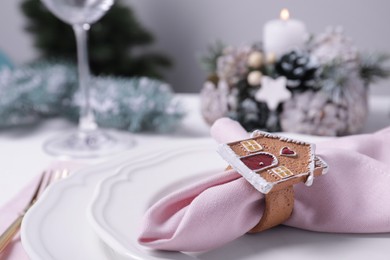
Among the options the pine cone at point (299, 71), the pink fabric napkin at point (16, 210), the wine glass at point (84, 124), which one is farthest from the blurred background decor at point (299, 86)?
the pink fabric napkin at point (16, 210)

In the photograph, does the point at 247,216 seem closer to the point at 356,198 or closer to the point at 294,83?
the point at 356,198

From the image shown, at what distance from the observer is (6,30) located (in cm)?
233

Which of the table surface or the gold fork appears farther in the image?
the table surface

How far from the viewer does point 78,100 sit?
0.87 metres

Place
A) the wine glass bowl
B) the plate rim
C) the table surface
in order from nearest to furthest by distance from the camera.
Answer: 1. the plate rim
2. the table surface
3. the wine glass bowl

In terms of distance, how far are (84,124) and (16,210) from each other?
307 mm

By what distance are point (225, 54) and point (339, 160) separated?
15.4 inches

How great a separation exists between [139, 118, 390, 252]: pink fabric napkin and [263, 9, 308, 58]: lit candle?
37 cm

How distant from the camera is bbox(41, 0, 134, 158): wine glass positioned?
2.43ft

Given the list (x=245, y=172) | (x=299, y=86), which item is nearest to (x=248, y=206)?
(x=245, y=172)

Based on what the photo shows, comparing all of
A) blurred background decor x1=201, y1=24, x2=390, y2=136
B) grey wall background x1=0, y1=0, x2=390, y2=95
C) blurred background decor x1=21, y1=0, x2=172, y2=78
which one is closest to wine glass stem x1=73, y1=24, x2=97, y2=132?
blurred background decor x1=201, y1=24, x2=390, y2=136

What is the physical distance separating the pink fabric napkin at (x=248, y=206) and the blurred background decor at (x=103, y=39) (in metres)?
1.51

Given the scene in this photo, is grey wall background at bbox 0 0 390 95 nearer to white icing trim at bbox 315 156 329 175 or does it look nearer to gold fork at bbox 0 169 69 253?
gold fork at bbox 0 169 69 253

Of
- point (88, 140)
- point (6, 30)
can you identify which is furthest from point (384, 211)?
point (6, 30)
